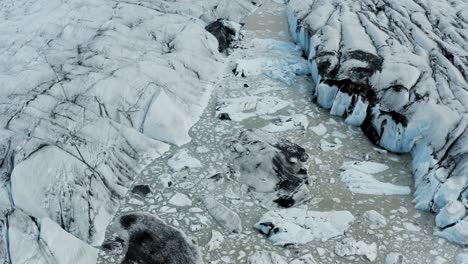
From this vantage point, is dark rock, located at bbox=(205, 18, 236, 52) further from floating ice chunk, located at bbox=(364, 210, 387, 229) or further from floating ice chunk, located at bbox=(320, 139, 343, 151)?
floating ice chunk, located at bbox=(364, 210, 387, 229)

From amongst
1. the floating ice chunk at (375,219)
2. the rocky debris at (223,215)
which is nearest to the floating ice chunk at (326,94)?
the floating ice chunk at (375,219)

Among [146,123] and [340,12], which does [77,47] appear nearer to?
[146,123]

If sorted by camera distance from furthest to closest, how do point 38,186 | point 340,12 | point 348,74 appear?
point 340,12
point 348,74
point 38,186

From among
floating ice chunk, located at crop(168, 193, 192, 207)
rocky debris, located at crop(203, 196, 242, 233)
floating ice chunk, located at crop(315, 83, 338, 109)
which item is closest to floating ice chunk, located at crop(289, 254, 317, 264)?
rocky debris, located at crop(203, 196, 242, 233)

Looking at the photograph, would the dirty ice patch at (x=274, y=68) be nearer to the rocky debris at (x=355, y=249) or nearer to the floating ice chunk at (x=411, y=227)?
the floating ice chunk at (x=411, y=227)

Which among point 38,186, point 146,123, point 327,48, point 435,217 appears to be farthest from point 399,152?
point 38,186
